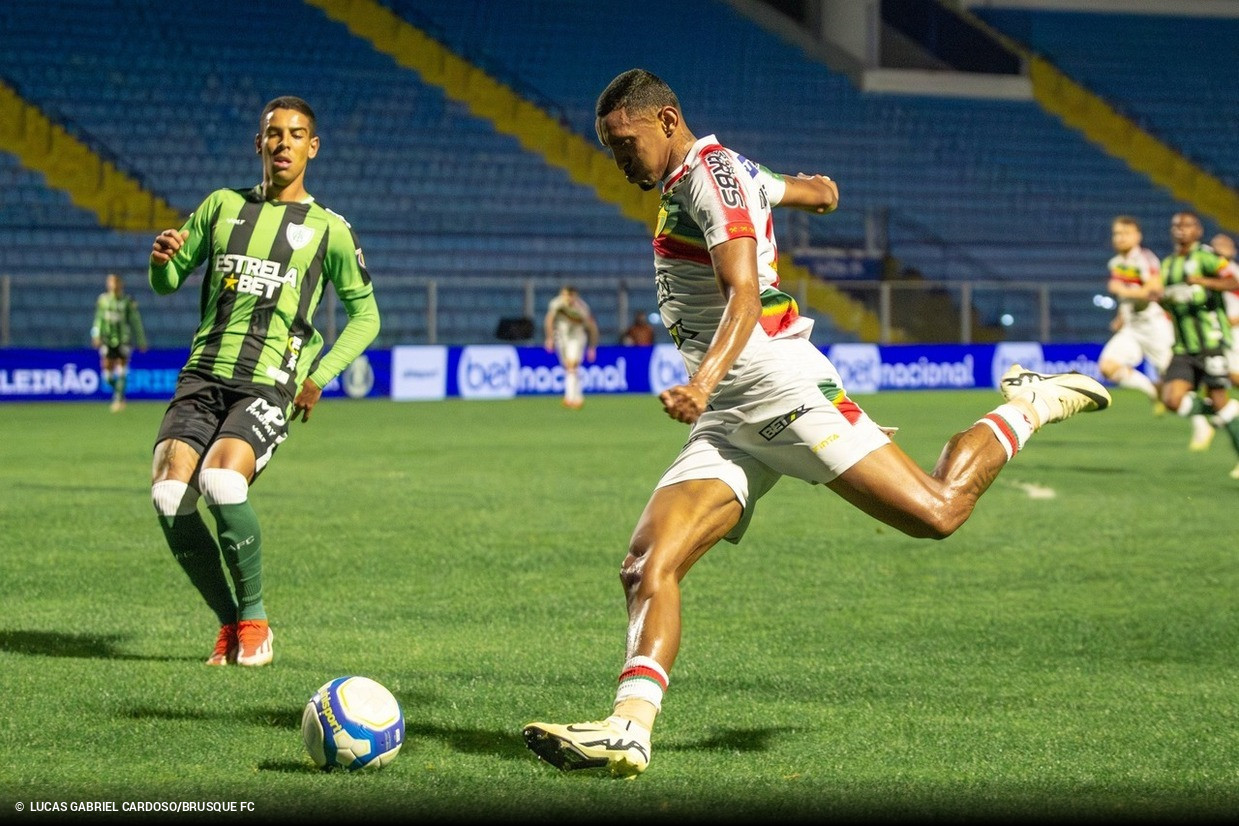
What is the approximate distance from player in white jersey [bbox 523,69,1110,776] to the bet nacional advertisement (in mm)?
17972

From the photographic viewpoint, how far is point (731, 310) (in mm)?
4582

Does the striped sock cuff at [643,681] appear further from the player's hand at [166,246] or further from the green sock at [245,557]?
the player's hand at [166,246]

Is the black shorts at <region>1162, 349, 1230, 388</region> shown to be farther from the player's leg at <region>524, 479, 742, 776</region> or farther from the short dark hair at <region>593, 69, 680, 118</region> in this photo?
the short dark hair at <region>593, 69, 680, 118</region>

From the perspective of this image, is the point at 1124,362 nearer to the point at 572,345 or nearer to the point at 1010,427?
the point at 572,345

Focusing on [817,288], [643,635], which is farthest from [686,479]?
[817,288]

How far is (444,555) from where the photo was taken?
30.9 feet

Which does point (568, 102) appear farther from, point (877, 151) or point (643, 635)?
point (643, 635)

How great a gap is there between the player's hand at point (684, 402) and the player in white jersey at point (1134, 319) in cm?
1196

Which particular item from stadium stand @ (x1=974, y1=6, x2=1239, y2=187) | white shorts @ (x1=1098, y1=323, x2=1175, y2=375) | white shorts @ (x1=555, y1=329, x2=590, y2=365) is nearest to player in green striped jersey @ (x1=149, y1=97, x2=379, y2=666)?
white shorts @ (x1=1098, y1=323, x2=1175, y2=375)

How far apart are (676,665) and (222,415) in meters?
2.01

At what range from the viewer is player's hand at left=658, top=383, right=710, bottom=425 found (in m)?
4.25

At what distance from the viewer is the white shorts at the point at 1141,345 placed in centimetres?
1767

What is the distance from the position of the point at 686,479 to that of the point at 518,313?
2487 cm

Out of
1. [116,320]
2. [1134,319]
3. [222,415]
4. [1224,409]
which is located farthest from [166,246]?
[116,320]
